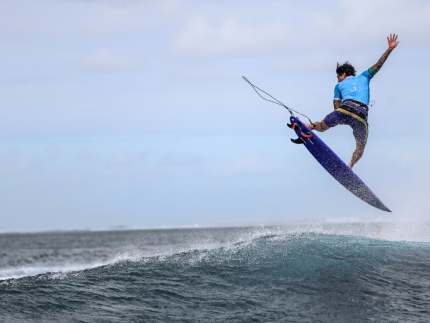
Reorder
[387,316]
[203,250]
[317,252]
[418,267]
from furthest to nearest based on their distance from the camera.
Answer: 1. [203,250]
2. [317,252]
3. [418,267]
4. [387,316]

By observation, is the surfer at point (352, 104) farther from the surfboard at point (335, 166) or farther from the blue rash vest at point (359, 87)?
the surfboard at point (335, 166)

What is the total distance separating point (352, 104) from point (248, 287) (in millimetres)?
4978

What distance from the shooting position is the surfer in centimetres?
1077

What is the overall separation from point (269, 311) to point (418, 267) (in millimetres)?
3660

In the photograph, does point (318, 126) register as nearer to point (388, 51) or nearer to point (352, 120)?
point (352, 120)

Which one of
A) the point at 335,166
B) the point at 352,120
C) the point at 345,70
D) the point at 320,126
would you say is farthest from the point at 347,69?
the point at 335,166

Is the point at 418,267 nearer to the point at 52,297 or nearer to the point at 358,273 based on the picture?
the point at 358,273

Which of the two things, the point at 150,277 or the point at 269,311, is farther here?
the point at 150,277

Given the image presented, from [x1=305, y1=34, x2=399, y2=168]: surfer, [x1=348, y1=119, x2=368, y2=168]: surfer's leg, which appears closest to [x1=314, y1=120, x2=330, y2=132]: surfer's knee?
[x1=305, y1=34, x2=399, y2=168]: surfer

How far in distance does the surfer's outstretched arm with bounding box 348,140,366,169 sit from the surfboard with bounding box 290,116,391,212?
23cm

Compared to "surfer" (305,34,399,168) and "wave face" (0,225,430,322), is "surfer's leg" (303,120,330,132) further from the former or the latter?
"wave face" (0,225,430,322)

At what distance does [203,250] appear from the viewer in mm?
11672

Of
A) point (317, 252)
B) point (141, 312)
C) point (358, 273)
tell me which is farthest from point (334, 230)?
point (141, 312)

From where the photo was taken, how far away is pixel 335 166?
37.7 feet
